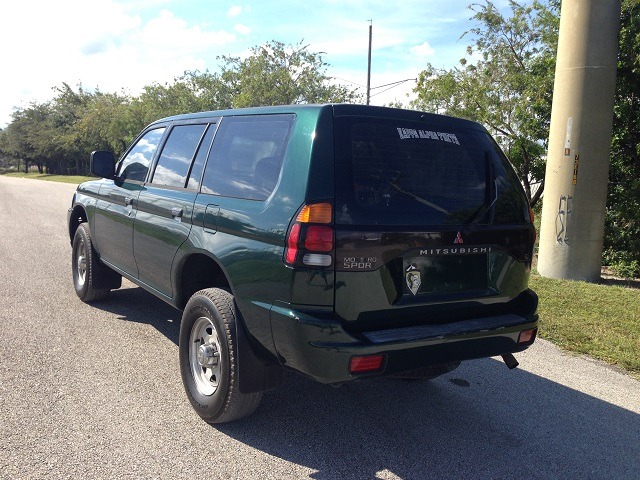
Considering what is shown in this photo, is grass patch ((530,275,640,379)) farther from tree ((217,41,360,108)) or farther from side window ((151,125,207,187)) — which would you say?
tree ((217,41,360,108))

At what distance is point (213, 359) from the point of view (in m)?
3.58

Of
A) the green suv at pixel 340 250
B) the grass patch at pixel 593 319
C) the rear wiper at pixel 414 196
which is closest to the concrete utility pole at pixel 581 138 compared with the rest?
Answer: the grass patch at pixel 593 319

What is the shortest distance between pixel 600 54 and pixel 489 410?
258 inches

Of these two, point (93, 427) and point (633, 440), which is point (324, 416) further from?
point (633, 440)

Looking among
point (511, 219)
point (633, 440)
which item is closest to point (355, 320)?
point (511, 219)

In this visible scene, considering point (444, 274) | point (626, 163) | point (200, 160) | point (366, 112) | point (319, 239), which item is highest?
point (366, 112)

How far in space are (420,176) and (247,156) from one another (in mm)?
1114

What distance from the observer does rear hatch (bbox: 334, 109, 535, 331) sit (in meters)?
2.96

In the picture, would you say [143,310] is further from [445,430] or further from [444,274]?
[444,274]

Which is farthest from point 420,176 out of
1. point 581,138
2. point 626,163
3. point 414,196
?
point 626,163

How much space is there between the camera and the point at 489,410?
394 cm

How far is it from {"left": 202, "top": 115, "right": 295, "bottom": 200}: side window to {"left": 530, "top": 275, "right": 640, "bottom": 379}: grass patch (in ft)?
11.9

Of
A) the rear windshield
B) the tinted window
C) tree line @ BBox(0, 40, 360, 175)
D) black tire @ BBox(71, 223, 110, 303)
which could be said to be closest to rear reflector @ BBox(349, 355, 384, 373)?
the rear windshield

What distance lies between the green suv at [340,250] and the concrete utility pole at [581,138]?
5325 mm
